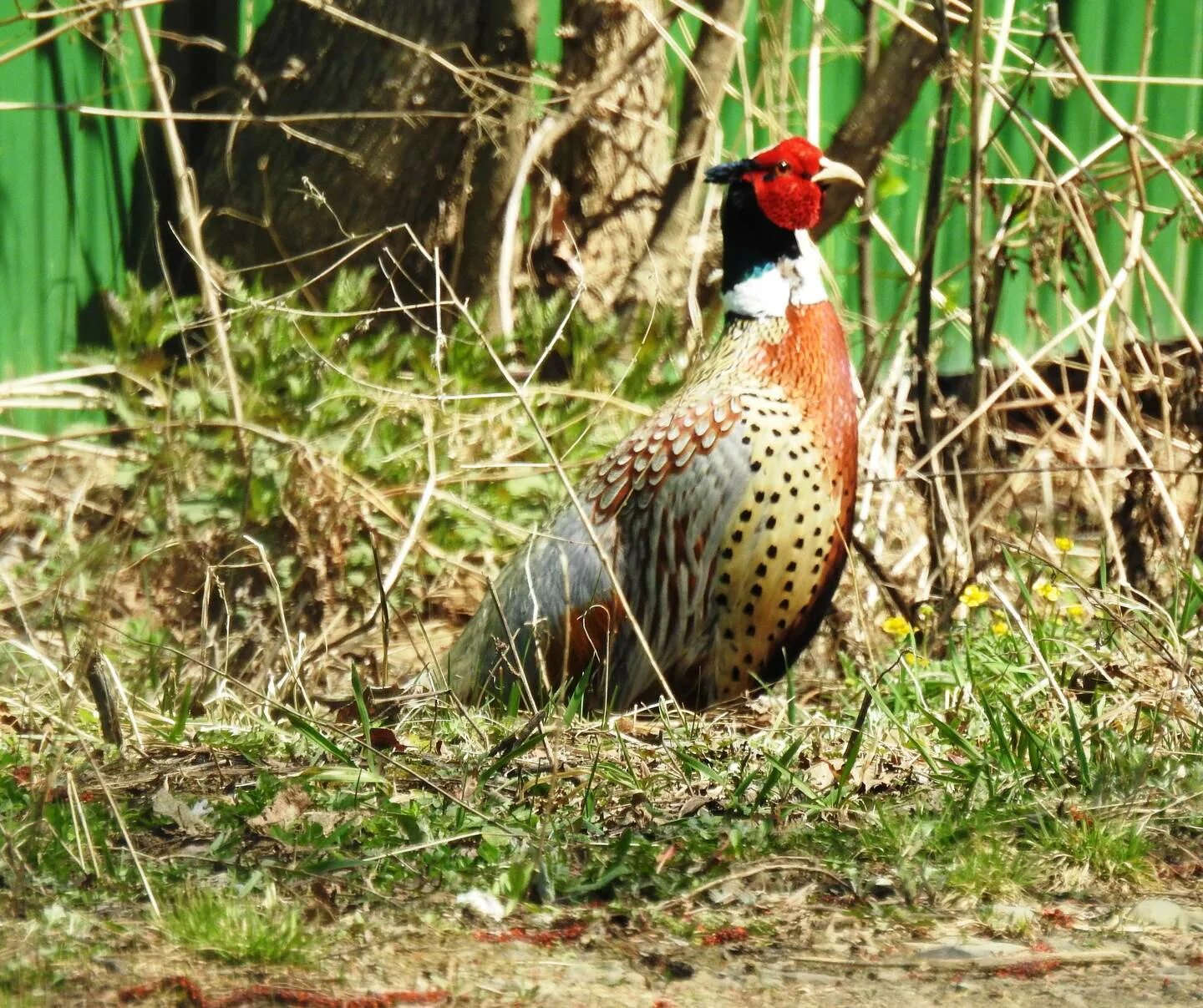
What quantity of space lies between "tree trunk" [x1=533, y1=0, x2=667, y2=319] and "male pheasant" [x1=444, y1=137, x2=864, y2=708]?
175 centimetres

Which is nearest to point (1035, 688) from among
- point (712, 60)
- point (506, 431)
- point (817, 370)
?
point (817, 370)

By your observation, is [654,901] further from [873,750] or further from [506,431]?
[506,431]

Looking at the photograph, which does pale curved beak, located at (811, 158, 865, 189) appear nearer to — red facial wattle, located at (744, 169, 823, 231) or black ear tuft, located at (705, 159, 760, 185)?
red facial wattle, located at (744, 169, 823, 231)

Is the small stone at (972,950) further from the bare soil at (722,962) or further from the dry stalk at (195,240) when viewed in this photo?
the dry stalk at (195,240)

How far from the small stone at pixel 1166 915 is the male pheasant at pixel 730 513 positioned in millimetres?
1648

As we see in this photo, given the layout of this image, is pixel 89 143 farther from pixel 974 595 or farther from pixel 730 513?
pixel 974 595

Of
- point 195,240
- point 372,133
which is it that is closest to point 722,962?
point 195,240

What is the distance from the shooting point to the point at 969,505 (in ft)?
→ 17.3

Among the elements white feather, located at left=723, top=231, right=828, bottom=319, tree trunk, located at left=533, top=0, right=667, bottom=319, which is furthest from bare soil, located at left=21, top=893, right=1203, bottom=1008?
tree trunk, located at left=533, top=0, right=667, bottom=319

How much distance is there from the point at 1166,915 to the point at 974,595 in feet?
5.98

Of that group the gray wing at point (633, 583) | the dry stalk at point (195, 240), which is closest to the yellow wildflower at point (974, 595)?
the gray wing at point (633, 583)

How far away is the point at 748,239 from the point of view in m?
4.57

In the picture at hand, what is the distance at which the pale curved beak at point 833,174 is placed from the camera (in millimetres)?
4445

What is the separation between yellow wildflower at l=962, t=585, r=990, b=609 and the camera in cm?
442
